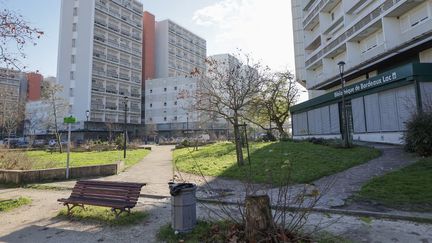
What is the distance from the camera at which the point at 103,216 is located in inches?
284

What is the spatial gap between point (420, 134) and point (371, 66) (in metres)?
16.3

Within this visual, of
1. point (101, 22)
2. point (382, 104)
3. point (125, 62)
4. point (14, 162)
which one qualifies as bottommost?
point (14, 162)

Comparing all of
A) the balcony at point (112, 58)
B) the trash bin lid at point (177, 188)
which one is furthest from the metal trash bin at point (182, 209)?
the balcony at point (112, 58)

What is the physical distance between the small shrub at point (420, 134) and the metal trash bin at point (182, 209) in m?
11.3

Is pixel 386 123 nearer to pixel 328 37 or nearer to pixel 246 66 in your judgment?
pixel 246 66

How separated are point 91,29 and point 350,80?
5334 cm

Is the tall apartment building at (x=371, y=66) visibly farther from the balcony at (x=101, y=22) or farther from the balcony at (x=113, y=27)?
the balcony at (x=113, y=27)

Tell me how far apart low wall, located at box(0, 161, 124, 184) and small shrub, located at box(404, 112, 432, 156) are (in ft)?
43.6

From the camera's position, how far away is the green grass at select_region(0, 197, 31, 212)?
28.0ft

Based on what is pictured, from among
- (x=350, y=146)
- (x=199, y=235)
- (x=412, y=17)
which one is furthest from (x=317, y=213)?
(x=412, y=17)

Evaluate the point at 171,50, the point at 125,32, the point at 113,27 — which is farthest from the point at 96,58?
the point at 171,50

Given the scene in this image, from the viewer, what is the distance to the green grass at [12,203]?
28.0 feet

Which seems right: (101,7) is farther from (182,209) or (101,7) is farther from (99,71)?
(182,209)

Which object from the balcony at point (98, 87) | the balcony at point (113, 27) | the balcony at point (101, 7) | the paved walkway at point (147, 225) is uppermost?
the balcony at point (101, 7)
